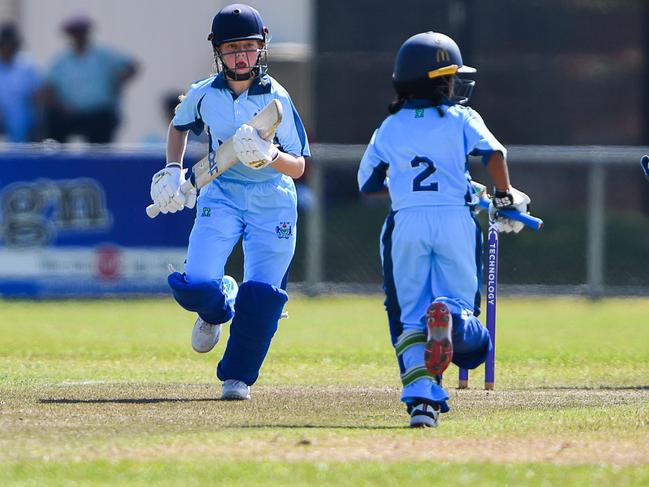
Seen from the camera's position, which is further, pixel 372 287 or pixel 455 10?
pixel 455 10

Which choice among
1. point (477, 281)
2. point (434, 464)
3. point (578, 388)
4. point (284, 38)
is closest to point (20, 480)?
point (434, 464)

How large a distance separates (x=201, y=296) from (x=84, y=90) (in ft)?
37.8

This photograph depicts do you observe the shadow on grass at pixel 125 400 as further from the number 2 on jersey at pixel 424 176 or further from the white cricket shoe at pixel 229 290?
the number 2 on jersey at pixel 424 176

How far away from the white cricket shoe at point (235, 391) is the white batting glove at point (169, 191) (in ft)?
3.17

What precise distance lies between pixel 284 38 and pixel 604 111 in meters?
4.11

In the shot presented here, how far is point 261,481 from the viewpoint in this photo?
6.35m

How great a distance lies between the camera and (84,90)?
20.2m

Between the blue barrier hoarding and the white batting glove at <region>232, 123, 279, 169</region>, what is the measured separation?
27.7 ft

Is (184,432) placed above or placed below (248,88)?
below

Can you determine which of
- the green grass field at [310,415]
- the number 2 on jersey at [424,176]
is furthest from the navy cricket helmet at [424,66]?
the green grass field at [310,415]

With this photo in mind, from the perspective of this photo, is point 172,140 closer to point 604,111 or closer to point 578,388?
point 578,388

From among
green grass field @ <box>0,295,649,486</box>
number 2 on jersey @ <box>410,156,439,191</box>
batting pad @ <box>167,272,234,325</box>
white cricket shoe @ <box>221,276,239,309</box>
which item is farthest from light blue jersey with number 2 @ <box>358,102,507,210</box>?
white cricket shoe @ <box>221,276,239,309</box>

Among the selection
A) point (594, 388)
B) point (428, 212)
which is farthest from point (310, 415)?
point (594, 388)

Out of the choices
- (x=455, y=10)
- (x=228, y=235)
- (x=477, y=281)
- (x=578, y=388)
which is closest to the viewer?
(x=477, y=281)
